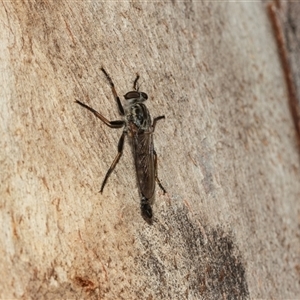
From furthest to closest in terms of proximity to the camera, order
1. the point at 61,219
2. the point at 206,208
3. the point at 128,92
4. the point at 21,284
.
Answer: the point at 206,208 → the point at 128,92 → the point at 61,219 → the point at 21,284

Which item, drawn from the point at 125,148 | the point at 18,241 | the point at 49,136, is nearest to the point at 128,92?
the point at 125,148

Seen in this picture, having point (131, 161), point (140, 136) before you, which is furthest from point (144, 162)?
point (140, 136)

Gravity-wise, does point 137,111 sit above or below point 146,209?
above

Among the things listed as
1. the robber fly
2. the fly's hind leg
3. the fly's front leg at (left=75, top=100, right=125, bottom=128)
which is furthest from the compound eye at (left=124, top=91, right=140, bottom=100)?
the fly's hind leg

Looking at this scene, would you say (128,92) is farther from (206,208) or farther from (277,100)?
(277,100)

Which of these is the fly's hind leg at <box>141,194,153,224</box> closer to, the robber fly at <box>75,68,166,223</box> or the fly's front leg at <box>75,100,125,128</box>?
the robber fly at <box>75,68,166,223</box>

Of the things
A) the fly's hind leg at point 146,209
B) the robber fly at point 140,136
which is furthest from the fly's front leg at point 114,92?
the fly's hind leg at point 146,209

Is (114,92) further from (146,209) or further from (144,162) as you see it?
(146,209)
